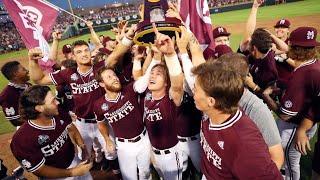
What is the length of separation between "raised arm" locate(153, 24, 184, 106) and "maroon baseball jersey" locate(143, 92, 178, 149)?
1.42 feet

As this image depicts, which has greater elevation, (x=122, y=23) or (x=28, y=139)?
(x=122, y=23)

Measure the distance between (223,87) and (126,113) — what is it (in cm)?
239

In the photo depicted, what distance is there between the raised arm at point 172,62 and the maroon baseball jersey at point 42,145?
1606 mm

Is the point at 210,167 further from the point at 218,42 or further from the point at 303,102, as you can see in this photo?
the point at 218,42

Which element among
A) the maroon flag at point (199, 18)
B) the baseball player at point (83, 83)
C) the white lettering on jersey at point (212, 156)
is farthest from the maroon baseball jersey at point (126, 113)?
the white lettering on jersey at point (212, 156)

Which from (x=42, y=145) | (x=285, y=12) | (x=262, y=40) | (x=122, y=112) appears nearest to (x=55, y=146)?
(x=42, y=145)

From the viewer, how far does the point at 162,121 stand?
4.01 m

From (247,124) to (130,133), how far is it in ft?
8.17

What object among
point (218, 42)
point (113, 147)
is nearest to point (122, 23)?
point (218, 42)

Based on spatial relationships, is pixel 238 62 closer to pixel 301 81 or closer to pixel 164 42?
pixel 164 42

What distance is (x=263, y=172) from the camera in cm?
200

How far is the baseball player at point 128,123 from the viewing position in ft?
14.4

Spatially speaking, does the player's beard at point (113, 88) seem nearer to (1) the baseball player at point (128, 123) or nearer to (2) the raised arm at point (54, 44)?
(1) the baseball player at point (128, 123)

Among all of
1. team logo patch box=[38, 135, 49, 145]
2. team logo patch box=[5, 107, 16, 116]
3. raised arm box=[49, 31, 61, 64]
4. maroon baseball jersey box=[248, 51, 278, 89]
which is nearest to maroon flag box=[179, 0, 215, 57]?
maroon baseball jersey box=[248, 51, 278, 89]
